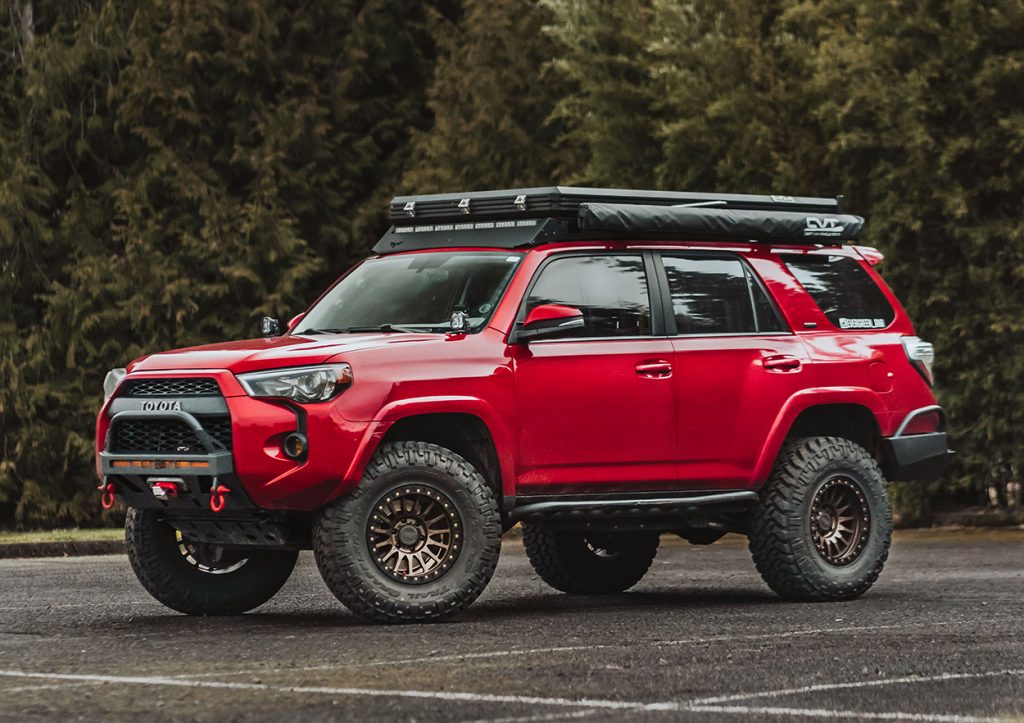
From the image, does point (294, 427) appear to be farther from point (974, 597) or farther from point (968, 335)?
point (968, 335)

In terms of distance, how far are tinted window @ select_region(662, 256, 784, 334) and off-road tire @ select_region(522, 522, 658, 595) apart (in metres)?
1.77

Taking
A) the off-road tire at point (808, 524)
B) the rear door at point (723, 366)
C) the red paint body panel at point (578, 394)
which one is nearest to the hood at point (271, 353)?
the red paint body panel at point (578, 394)

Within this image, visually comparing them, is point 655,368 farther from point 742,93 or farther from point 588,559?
point 742,93

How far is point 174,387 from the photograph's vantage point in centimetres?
986

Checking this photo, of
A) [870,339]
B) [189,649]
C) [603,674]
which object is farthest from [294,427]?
[870,339]

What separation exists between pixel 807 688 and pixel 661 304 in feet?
13.0

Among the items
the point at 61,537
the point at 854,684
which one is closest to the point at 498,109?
the point at 61,537

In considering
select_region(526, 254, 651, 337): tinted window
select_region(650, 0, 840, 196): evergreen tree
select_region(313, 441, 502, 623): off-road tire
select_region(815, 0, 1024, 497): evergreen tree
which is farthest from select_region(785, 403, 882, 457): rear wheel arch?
select_region(650, 0, 840, 196): evergreen tree

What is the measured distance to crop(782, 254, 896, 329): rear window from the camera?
12.0 meters

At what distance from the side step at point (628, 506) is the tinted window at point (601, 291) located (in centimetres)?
93

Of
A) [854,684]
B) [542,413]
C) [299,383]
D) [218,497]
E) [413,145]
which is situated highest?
[413,145]

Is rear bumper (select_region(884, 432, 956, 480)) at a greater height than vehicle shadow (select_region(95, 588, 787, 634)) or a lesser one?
greater

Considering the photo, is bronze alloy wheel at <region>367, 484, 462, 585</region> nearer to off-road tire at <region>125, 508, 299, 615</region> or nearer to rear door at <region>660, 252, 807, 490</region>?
off-road tire at <region>125, 508, 299, 615</region>

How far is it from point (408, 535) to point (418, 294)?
5.03 ft
